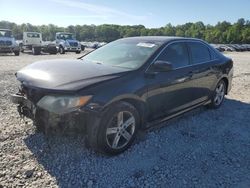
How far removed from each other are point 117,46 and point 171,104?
1.45 metres

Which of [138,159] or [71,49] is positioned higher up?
[138,159]

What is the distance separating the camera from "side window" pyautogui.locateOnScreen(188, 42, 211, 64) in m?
5.45

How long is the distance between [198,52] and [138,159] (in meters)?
2.79

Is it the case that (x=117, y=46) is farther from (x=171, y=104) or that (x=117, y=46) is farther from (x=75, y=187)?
(x=75, y=187)

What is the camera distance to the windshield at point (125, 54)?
4410 millimetres

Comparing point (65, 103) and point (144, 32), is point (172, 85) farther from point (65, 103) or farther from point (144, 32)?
point (144, 32)

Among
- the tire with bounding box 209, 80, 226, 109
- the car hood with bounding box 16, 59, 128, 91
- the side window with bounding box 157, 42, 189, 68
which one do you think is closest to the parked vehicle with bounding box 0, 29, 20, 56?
the tire with bounding box 209, 80, 226, 109

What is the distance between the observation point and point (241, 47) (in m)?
62.7

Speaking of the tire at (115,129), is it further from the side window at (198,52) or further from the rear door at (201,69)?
the side window at (198,52)

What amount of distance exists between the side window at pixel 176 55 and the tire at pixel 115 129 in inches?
43.6

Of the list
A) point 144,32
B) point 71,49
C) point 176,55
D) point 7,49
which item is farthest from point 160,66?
point 144,32

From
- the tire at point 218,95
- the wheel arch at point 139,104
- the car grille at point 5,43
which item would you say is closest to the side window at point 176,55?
the wheel arch at point 139,104

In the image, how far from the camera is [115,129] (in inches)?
152

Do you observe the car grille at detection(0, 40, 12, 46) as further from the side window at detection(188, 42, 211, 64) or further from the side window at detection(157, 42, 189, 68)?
the side window at detection(157, 42, 189, 68)
